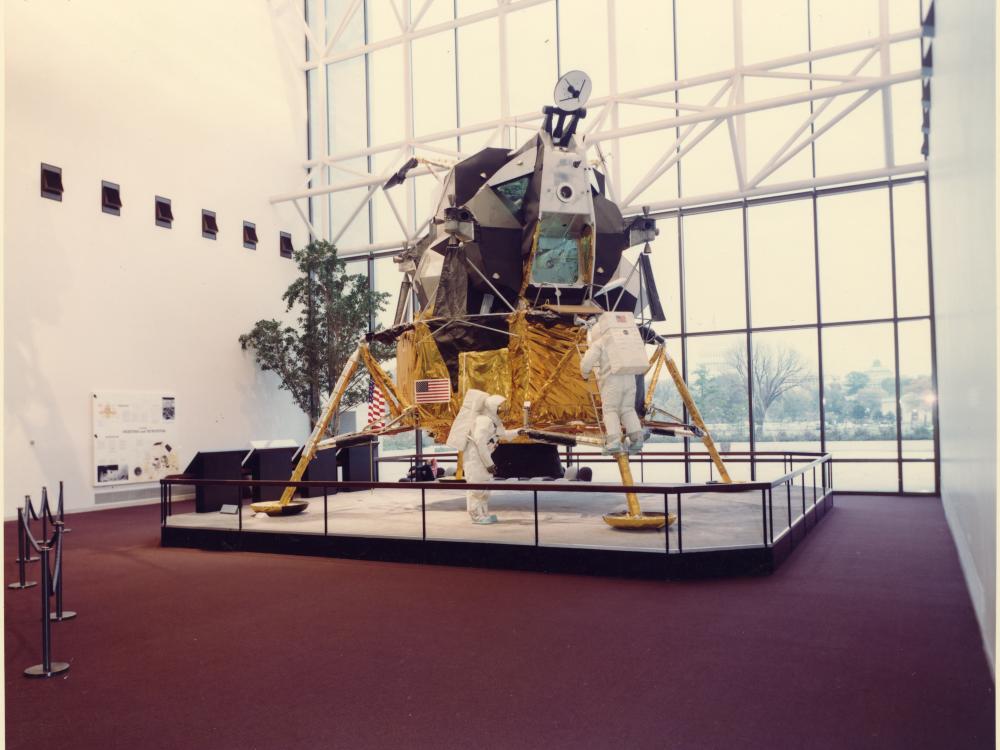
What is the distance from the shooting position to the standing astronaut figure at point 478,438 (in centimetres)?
826

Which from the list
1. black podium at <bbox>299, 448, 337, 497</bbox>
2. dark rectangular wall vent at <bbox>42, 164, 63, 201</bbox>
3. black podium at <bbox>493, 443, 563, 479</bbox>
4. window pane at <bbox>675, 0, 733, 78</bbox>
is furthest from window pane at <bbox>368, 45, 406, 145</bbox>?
black podium at <bbox>493, 443, 563, 479</bbox>

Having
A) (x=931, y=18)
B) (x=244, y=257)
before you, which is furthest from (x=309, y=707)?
(x=244, y=257)

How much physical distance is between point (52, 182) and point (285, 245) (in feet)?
18.6

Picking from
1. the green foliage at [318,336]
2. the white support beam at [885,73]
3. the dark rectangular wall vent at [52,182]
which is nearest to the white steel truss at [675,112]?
the white support beam at [885,73]

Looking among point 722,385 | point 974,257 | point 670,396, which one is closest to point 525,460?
point 722,385

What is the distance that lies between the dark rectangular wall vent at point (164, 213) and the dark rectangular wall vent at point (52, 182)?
200 cm

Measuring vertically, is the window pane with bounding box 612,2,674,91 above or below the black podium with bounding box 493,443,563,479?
above

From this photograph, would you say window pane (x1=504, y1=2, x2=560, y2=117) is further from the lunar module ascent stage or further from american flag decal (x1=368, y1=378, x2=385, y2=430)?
the lunar module ascent stage

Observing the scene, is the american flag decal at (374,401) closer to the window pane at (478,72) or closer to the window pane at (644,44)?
the window pane at (478,72)

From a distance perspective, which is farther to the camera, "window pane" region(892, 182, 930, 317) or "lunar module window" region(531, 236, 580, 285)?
"window pane" region(892, 182, 930, 317)

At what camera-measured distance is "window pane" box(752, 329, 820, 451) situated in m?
13.9

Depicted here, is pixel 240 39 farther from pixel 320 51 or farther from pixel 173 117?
pixel 173 117

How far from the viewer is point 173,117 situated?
15320mm

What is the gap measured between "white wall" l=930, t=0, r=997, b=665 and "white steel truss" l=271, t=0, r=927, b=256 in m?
5.58
